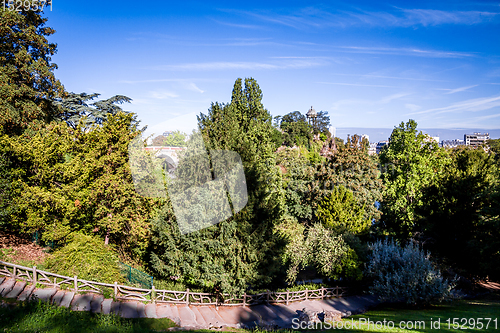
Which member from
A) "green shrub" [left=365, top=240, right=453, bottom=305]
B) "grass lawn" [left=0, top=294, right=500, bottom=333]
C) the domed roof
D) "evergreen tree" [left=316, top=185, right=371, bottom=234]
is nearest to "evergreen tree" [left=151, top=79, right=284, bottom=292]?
"grass lawn" [left=0, top=294, right=500, bottom=333]

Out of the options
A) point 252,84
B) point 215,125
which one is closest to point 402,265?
point 215,125

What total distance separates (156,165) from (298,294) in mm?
11304

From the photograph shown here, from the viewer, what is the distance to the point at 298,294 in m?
17.6

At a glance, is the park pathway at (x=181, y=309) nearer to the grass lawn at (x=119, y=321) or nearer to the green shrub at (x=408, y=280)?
the grass lawn at (x=119, y=321)

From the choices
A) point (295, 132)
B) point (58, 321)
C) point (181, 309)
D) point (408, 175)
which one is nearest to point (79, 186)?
point (58, 321)

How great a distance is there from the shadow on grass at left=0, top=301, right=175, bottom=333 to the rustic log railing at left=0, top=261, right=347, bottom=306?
5.18ft

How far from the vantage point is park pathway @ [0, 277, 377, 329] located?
10.9 meters

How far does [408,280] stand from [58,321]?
16.2 meters

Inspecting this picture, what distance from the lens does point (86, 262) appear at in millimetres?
13461

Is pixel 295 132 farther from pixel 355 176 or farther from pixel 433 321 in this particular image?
pixel 433 321

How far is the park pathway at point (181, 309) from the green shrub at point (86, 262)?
1483 millimetres

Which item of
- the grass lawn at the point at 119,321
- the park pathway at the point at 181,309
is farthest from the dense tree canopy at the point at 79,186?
the grass lawn at the point at 119,321

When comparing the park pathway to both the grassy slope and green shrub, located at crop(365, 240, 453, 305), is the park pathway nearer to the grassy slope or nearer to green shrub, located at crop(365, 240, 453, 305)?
green shrub, located at crop(365, 240, 453, 305)

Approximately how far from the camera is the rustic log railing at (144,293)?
1165 centimetres
